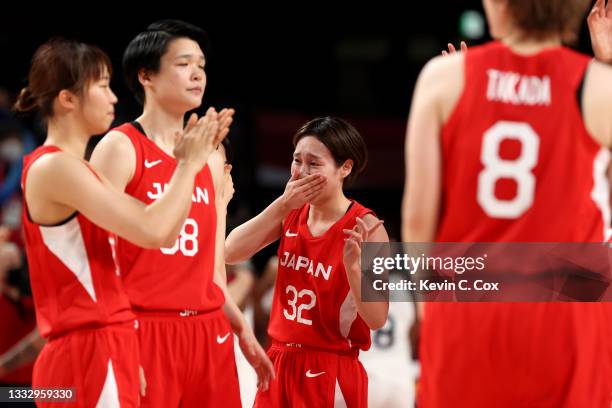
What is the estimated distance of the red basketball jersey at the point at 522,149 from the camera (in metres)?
2.97

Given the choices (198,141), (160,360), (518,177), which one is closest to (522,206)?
(518,177)

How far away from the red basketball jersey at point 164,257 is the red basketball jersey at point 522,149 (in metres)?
1.63

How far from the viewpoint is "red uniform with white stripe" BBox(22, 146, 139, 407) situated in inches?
145

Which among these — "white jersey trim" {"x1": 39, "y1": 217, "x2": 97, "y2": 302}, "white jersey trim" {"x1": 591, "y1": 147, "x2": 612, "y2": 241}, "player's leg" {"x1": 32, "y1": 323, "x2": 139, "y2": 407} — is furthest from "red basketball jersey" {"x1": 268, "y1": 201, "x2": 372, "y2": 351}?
"white jersey trim" {"x1": 591, "y1": 147, "x2": 612, "y2": 241}

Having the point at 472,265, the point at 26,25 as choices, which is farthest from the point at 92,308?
the point at 26,25

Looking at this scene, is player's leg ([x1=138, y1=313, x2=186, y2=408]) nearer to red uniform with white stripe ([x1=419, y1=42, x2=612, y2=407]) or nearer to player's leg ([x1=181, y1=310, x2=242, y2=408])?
player's leg ([x1=181, y1=310, x2=242, y2=408])

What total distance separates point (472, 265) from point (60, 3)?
10.3 meters

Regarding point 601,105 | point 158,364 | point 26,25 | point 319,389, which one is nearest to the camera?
point 601,105

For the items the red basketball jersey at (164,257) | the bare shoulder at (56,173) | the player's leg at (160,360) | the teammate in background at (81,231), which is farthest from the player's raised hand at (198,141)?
the player's leg at (160,360)

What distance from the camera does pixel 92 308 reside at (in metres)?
3.70

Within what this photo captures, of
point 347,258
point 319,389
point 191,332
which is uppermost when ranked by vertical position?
point 347,258

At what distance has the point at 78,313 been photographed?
369 centimetres

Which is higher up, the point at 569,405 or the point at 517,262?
the point at 517,262

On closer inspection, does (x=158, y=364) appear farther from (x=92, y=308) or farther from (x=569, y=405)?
(x=569, y=405)
